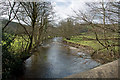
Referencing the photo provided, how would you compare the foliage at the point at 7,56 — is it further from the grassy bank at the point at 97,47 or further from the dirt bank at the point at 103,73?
the dirt bank at the point at 103,73

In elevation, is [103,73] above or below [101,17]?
below

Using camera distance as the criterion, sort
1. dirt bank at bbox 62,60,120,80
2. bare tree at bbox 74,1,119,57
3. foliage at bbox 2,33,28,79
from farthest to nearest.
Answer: foliage at bbox 2,33,28,79 < bare tree at bbox 74,1,119,57 < dirt bank at bbox 62,60,120,80

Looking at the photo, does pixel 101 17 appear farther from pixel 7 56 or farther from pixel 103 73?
pixel 7 56

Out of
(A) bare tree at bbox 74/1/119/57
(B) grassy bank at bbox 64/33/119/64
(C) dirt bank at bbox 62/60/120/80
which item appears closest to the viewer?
(C) dirt bank at bbox 62/60/120/80

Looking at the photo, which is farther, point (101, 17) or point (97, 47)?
point (97, 47)

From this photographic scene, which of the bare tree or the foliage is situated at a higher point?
the bare tree

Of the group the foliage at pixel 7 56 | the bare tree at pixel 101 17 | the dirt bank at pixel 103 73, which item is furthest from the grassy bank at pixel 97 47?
the foliage at pixel 7 56

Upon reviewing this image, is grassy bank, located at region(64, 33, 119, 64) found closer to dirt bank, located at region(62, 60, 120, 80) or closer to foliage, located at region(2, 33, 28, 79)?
dirt bank, located at region(62, 60, 120, 80)

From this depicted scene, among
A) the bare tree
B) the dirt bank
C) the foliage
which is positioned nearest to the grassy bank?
the bare tree

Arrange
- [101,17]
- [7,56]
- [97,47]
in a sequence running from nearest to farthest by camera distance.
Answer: [101,17] < [97,47] < [7,56]

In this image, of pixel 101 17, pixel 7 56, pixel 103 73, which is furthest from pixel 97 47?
pixel 7 56

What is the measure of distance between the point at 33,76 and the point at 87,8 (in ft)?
12.9

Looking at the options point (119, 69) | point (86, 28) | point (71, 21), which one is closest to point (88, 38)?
point (86, 28)

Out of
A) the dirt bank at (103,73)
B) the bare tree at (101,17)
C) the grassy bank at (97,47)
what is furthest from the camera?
the grassy bank at (97,47)
